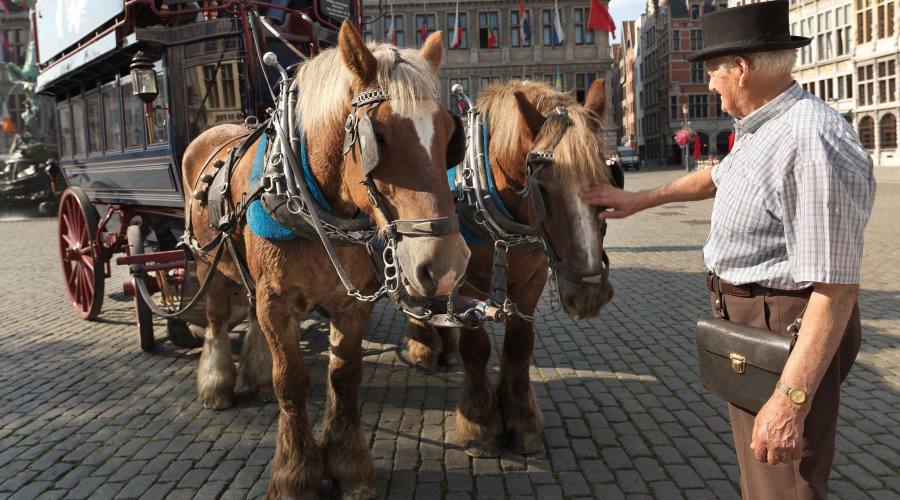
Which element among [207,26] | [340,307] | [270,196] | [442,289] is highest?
[207,26]

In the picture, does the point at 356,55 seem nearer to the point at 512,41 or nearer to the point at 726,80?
the point at 726,80

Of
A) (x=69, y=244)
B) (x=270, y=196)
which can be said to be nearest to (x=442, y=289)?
(x=270, y=196)

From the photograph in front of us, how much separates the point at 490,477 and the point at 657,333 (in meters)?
2.96

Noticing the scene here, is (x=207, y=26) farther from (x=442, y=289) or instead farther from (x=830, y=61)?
(x=830, y=61)

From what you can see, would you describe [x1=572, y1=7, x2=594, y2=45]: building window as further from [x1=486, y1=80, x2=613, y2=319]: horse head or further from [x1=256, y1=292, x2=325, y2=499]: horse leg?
[x1=256, y1=292, x2=325, y2=499]: horse leg

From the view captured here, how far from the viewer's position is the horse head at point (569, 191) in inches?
106

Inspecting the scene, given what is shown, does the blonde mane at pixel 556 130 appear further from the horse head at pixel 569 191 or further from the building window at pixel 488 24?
the building window at pixel 488 24

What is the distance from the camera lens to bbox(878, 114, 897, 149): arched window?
113 feet

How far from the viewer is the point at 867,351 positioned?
4.86 metres

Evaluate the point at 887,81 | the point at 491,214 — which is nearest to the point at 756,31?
the point at 491,214

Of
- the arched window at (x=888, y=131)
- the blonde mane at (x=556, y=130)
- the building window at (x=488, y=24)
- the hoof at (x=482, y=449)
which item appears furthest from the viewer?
the building window at (x=488, y=24)

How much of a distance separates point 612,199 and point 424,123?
89 cm

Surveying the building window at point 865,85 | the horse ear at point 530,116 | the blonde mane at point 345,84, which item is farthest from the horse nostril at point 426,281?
the building window at point 865,85

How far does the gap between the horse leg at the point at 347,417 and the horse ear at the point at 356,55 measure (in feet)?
3.73
